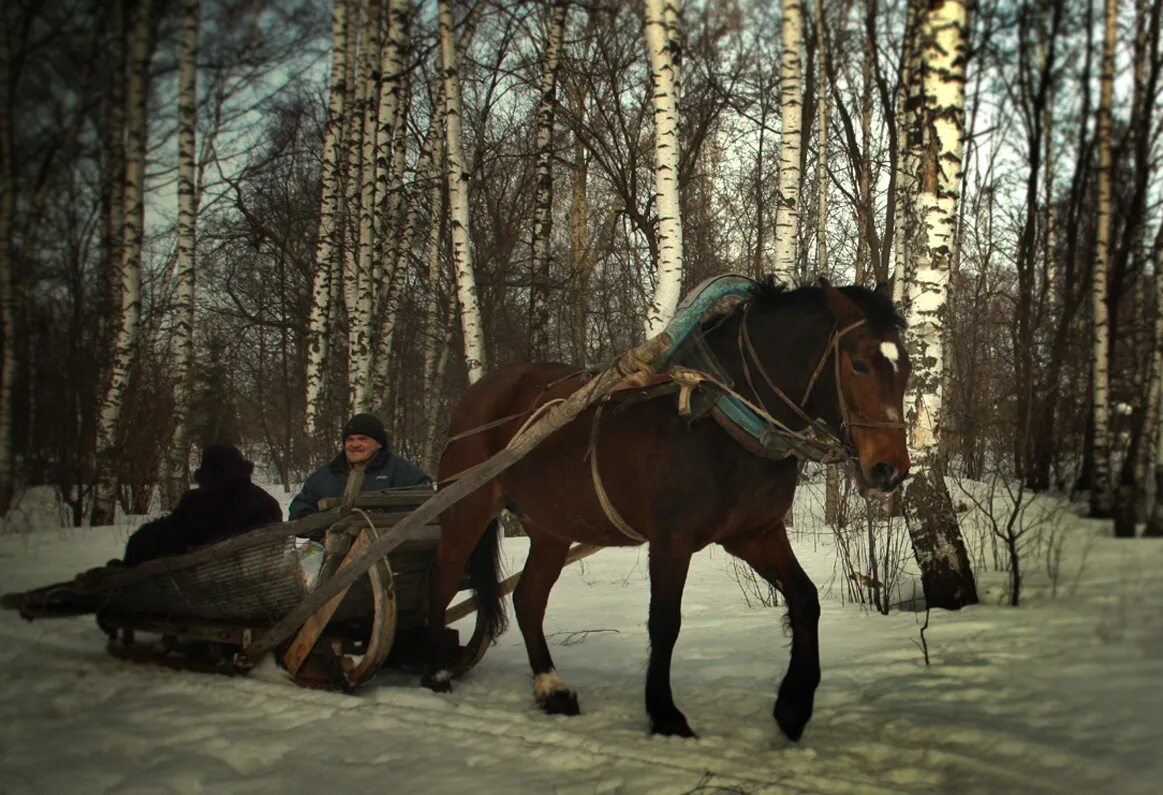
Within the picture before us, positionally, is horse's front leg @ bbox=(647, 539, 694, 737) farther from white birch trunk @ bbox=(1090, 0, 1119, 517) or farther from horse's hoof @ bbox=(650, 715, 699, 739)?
white birch trunk @ bbox=(1090, 0, 1119, 517)

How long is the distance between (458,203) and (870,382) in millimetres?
6149

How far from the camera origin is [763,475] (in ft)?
11.5

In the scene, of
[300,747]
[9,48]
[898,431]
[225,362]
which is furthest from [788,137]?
[225,362]

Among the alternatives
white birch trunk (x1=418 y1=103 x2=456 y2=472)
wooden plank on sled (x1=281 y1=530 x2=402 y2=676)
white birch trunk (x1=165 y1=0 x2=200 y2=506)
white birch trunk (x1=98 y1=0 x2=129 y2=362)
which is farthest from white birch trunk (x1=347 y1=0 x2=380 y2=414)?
white birch trunk (x1=98 y1=0 x2=129 y2=362)

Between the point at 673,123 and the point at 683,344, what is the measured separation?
11.2 feet

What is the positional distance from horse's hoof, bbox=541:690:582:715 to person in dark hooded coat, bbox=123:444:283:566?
188cm

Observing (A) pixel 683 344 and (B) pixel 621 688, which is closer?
(A) pixel 683 344

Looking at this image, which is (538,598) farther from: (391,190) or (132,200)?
(391,190)

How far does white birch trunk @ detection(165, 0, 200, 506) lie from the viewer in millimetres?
2288

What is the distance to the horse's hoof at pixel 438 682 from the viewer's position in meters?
4.19

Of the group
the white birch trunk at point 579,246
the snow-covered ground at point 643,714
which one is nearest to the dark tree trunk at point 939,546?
the snow-covered ground at point 643,714

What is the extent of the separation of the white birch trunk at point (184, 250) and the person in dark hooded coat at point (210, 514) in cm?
82

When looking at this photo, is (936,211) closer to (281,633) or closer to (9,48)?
(281,633)

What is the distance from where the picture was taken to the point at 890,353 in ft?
10.4
